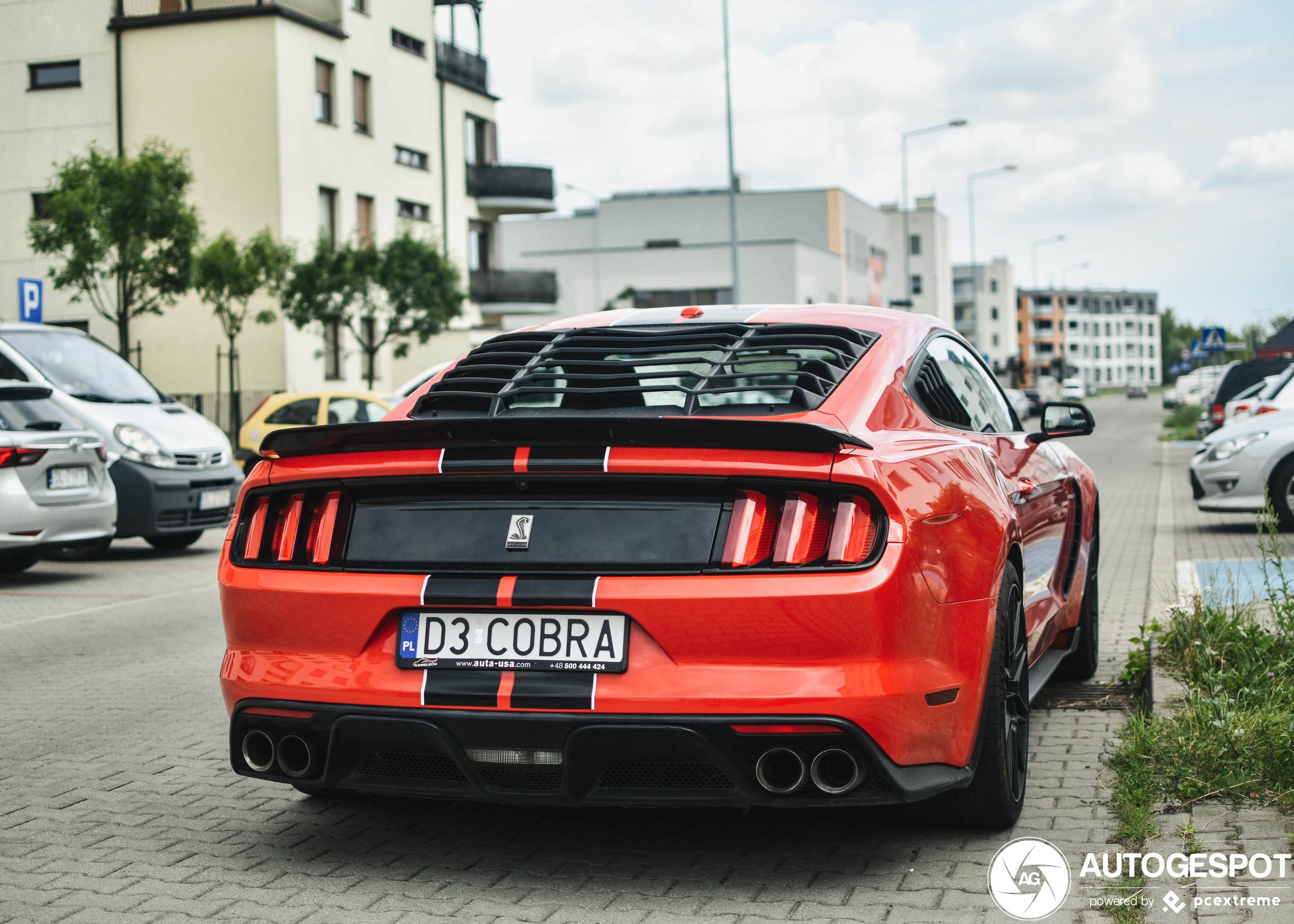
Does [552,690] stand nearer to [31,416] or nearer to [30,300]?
[31,416]

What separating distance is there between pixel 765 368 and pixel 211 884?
2.10m

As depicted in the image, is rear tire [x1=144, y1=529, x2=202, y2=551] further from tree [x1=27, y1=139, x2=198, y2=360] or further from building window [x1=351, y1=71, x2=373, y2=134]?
building window [x1=351, y1=71, x2=373, y2=134]

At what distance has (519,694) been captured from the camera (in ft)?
11.9

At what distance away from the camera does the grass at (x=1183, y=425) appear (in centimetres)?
3928

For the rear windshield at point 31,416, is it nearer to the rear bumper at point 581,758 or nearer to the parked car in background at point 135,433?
the parked car in background at point 135,433

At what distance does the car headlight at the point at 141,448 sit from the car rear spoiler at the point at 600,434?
948cm

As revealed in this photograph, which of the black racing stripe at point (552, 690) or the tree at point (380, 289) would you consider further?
the tree at point (380, 289)

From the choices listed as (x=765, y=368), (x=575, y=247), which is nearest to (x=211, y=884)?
(x=765, y=368)

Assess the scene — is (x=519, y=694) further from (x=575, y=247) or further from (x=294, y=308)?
(x=575, y=247)

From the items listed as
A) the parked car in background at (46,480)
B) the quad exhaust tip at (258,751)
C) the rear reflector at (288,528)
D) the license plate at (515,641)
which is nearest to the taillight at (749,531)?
the license plate at (515,641)

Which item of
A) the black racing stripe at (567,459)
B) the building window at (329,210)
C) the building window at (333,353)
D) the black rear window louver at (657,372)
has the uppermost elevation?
the building window at (329,210)

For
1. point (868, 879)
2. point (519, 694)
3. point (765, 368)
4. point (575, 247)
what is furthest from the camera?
point (575, 247)

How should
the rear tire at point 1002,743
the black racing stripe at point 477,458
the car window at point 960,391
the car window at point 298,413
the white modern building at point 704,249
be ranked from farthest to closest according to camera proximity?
the white modern building at point 704,249 → the car window at point 298,413 → the car window at point 960,391 → the rear tire at point 1002,743 → the black racing stripe at point 477,458

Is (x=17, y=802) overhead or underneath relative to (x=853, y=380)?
underneath
